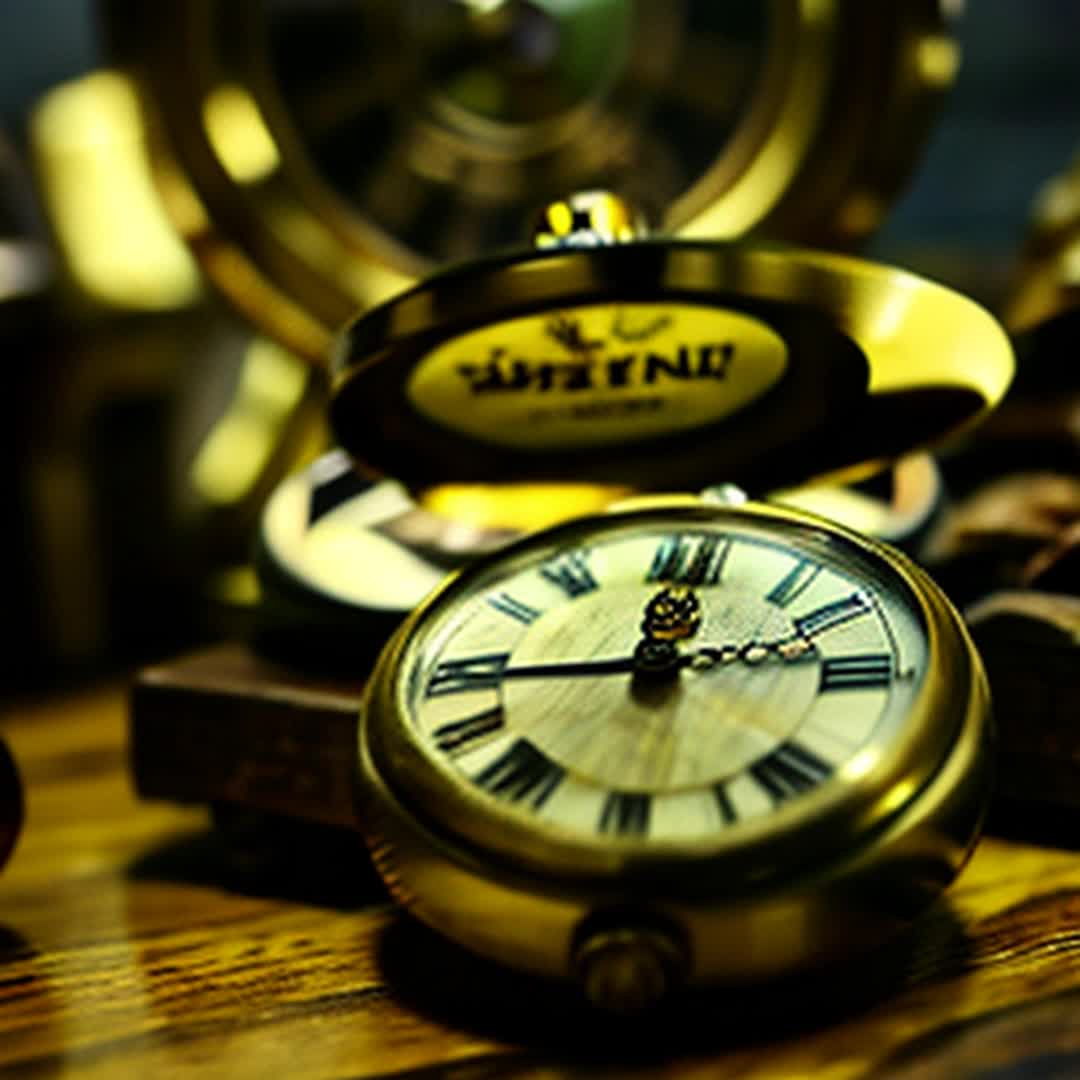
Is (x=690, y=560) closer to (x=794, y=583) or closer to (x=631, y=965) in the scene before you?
(x=794, y=583)

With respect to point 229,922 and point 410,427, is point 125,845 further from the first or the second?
point 410,427

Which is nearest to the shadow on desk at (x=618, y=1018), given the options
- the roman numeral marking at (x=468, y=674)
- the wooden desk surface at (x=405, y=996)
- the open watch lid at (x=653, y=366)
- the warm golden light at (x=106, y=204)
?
the wooden desk surface at (x=405, y=996)

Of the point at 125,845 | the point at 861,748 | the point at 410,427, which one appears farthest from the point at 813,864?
the point at 125,845

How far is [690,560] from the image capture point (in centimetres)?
74

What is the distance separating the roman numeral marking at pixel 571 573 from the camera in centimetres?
75

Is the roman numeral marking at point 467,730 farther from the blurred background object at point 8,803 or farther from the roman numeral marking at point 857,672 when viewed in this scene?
the blurred background object at point 8,803

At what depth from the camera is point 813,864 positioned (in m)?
0.59

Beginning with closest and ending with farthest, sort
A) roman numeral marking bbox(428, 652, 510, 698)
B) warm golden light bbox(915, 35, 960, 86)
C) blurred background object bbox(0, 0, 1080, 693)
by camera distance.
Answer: roman numeral marking bbox(428, 652, 510, 698) < warm golden light bbox(915, 35, 960, 86) < blurred background object bbox(0, 0, 1080, 693)

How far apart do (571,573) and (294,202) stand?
610 millimetres

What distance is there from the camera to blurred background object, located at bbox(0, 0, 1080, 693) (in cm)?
118

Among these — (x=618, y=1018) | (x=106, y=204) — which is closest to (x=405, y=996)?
(x=618, y=1018)

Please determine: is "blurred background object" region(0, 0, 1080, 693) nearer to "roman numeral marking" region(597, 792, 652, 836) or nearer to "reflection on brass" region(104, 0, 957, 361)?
"reflection on brass" region(104, 0, 957, 361)

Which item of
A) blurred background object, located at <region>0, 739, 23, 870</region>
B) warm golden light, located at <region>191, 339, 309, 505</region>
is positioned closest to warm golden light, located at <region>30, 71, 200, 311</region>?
warm golden light, located at <region>191, 339, 309, 505</region>

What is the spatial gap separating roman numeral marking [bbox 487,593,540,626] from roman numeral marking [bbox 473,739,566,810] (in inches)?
3.5
